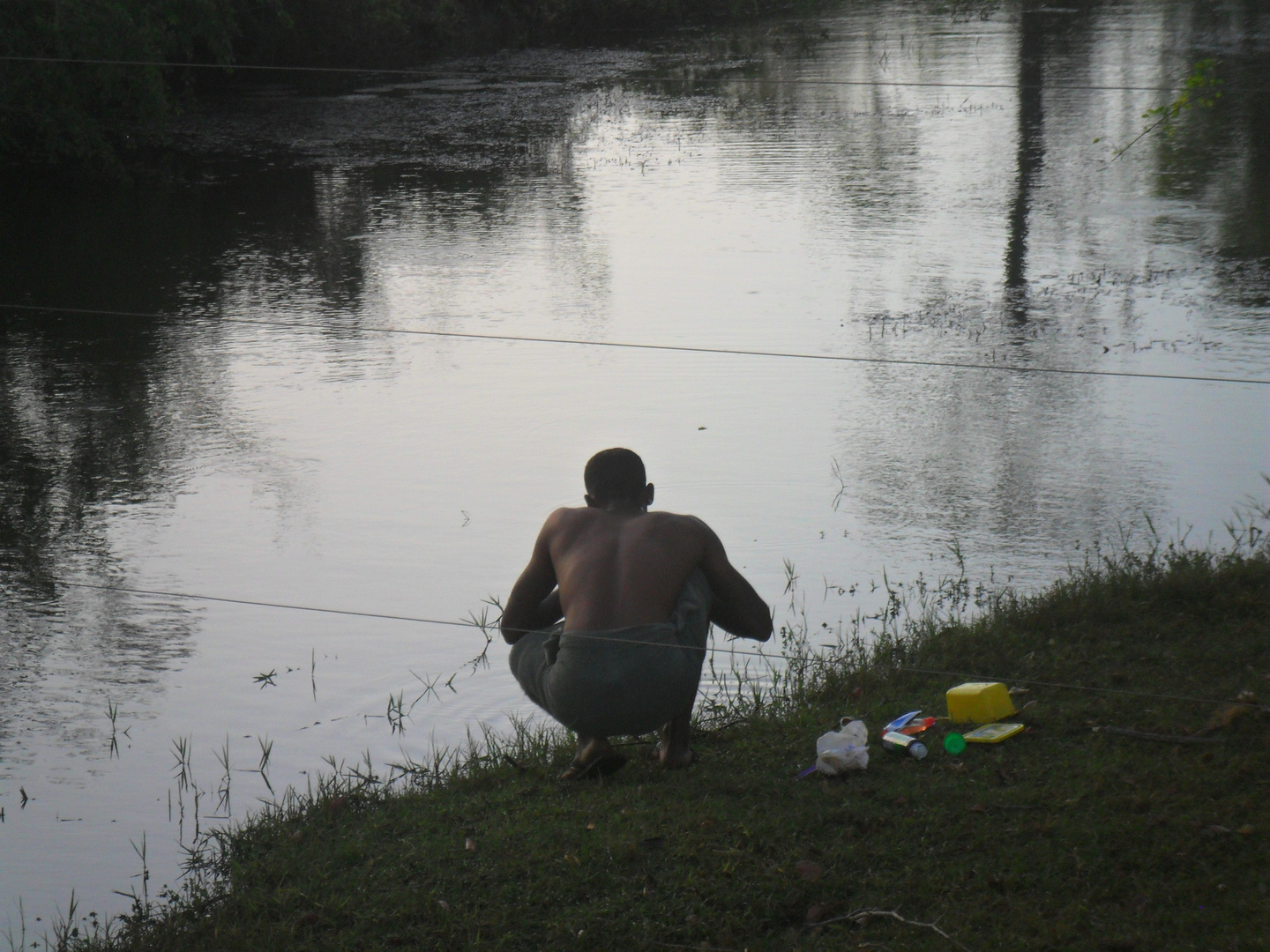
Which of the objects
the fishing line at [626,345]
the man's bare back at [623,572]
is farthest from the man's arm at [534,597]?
the fishing line at [626,345]

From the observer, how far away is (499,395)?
9.33 m

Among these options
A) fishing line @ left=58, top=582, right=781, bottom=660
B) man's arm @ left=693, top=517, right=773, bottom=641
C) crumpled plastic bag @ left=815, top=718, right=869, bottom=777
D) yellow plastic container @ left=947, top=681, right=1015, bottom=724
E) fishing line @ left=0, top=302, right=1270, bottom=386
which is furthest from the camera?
fishing line @ left=0, top=302, right=1270, bottom=386

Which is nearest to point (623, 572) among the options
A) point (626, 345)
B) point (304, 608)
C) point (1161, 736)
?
point (1161, 736)

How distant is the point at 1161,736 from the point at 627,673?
1.65 metres

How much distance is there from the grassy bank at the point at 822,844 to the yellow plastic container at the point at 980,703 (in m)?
0.11

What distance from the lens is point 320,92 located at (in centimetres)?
2492

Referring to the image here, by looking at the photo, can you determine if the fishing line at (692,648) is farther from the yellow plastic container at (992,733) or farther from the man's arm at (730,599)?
the yellow plastic container at (992,733)

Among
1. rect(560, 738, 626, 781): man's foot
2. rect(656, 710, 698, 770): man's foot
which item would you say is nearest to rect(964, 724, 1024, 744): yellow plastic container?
rect(656, 710, 698, 770): man's foot

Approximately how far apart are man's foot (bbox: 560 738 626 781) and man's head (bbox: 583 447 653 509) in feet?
2.50

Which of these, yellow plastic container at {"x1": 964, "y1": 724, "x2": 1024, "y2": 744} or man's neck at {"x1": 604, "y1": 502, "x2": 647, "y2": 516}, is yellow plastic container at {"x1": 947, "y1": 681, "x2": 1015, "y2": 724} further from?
man's neck at {"x1": 604, "y1": 502, "x2": 647, "y2": 516}

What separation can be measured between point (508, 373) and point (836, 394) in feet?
8.27

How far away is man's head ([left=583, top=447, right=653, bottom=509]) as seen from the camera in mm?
4059

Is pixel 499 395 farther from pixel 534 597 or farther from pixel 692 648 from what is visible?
pixel 692 648

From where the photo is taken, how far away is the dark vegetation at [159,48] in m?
14.8
